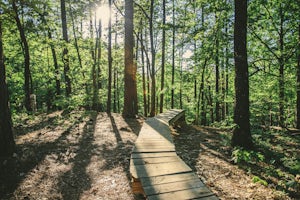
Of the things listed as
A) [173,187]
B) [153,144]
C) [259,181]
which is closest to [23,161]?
[153,144]

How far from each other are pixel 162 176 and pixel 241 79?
427cm

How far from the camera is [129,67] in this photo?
33.6 ft

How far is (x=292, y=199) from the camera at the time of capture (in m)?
3.62

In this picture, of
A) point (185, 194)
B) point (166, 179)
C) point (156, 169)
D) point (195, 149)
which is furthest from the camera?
point (195, 149)

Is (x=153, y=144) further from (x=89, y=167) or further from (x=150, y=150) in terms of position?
(x=89, y=167)

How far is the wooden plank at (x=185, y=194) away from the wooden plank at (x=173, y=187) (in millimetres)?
52

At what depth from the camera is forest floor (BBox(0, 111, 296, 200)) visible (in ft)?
12.5

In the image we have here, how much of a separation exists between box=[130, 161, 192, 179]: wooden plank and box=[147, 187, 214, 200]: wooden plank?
0.62 m

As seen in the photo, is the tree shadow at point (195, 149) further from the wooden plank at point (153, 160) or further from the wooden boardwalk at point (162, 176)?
the wooden plank at point (153, 160)

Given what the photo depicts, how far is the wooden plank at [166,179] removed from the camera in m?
3.13

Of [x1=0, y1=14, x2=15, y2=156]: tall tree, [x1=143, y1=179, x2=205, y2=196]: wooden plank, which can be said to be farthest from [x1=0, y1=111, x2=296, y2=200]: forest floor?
[x1=143, y1=179, x2=205, y2=196]: wooden plank

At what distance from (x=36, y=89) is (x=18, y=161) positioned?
22.7m

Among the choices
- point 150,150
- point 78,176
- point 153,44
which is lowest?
point 78,176

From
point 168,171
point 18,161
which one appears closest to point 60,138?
point 18,161
